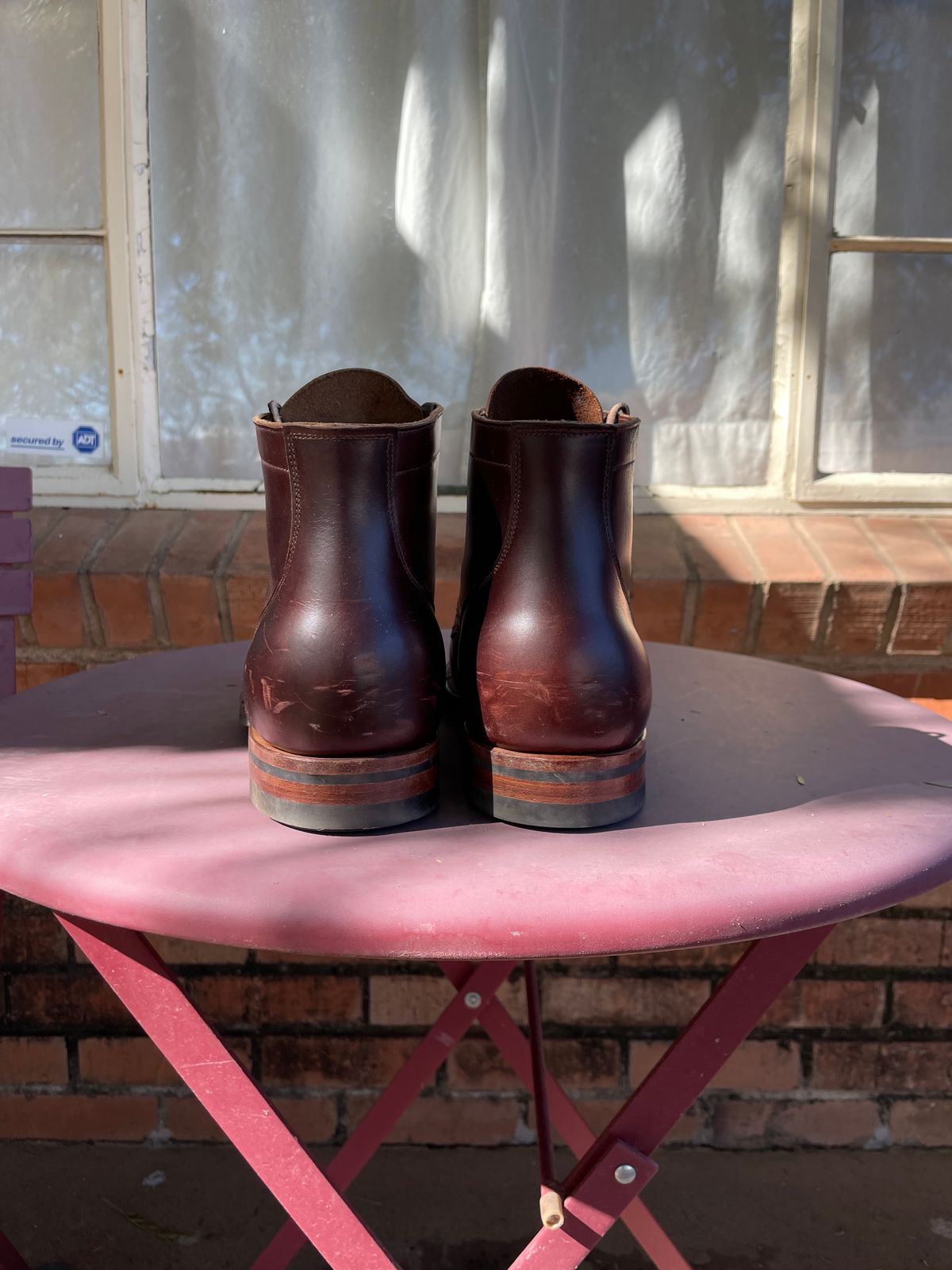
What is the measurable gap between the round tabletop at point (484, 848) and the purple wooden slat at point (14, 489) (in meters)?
0.41

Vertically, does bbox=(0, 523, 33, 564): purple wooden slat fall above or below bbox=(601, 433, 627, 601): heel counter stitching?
below

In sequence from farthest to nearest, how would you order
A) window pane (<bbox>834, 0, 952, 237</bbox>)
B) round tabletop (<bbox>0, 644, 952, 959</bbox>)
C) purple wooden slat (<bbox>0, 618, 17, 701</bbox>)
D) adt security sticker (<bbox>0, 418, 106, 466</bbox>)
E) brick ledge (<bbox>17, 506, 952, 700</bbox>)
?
adt security sticker (<bbox>0, 418, 106, 466</bbox>), window pane (<bbox>834, 0, 952, 237</bbox>), brick ledge (<bbox>17, 506, 952, 700</bbox>), purple wooden slat (<bbox>0, 618, 17, 701</bbox>), round tabletop (<bbox>0, 644, 952, 959</bbox>)

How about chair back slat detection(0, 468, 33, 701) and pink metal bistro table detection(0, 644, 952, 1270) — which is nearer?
pink metal bistro table detection(0, 644, 952, 1270)

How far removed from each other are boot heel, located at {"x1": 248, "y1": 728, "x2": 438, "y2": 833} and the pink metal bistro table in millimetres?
16

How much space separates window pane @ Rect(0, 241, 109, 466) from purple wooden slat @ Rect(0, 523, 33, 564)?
0.63 m

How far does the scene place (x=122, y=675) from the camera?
1.39 meters

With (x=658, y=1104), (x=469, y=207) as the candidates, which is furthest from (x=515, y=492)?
(x=469, y=207)

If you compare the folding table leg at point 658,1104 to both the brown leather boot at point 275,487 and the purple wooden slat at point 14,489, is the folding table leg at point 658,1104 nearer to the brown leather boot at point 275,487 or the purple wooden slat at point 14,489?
the brown leather boot at point 275,487

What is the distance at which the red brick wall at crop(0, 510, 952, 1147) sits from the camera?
193cm

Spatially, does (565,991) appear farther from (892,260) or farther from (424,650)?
(892,260)

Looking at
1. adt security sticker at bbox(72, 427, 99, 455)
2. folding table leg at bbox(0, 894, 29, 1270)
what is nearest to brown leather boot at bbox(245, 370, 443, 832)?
folding table leg at bbox(0, 894, 29, 1270)

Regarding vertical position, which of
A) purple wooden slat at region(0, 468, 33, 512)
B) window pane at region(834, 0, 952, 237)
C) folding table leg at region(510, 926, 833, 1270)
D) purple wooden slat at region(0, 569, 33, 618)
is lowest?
folding table leg at region(510, 926, 833, 1270)

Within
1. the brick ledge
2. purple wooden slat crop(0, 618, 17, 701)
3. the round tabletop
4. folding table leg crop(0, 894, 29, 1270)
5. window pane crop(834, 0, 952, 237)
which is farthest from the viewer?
window pane crop(834, 0, 952, 237)

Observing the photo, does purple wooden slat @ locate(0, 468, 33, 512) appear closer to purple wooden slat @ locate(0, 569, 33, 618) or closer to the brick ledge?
Result: purple wooden slat @ locate(0, 569, 33, 618)
